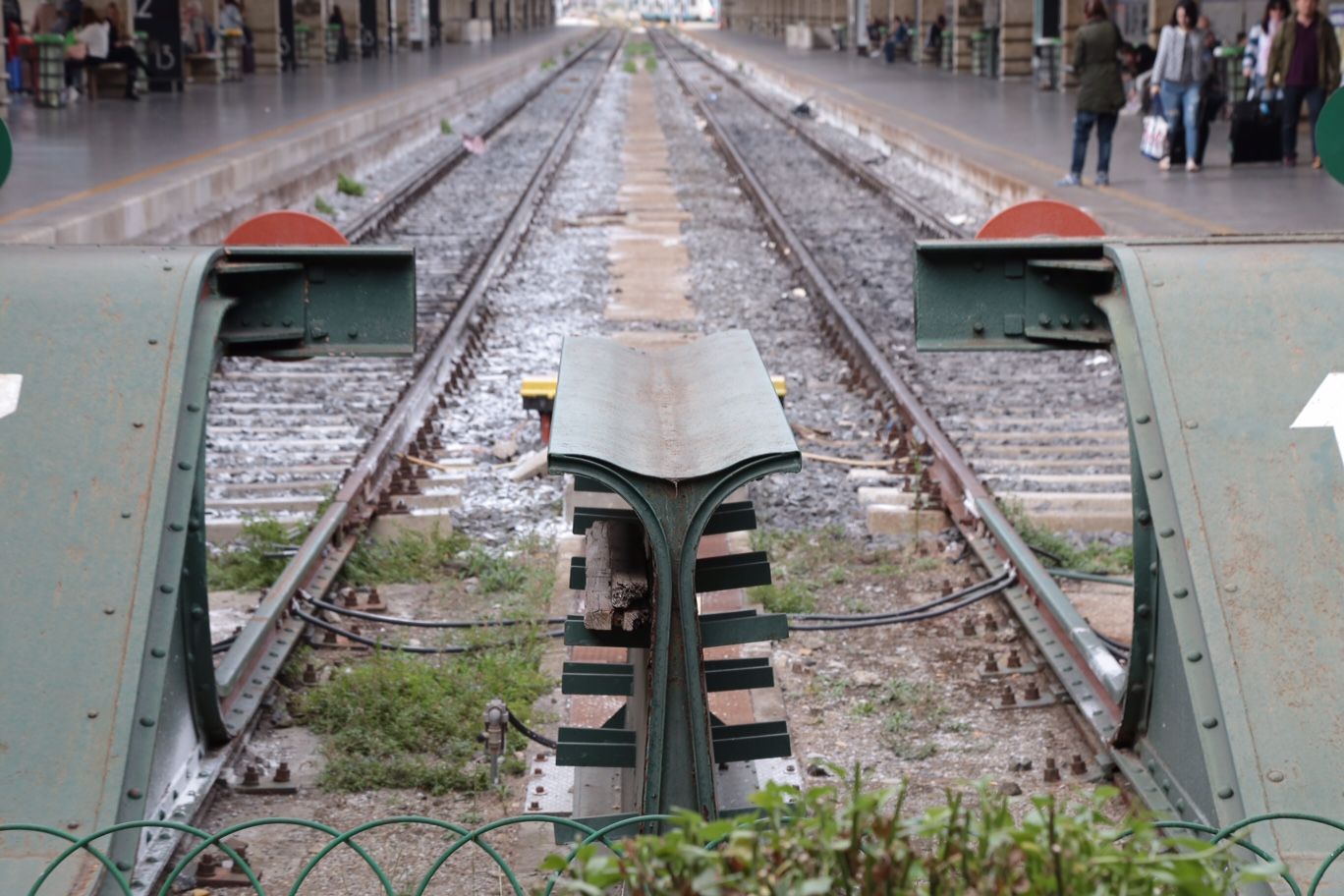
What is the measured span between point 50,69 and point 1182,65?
50.1 ft

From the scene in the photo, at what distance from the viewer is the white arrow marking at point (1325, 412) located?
398 centimetres

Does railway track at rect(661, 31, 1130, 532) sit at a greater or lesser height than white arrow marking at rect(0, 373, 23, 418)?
lesser

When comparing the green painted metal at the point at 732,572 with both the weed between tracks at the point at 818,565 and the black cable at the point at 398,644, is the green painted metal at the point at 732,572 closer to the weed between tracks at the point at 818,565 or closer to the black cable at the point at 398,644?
the black cable at the point at 398,644

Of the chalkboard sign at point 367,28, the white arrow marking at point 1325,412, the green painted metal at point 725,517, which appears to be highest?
the chalkboard sign at point 367,28

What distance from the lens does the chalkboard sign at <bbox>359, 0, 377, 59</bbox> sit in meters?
50.8

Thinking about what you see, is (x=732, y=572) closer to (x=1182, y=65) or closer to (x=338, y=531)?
(x=338, y=531)

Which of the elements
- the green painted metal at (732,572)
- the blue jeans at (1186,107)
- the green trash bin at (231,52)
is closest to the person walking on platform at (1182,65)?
the blue jeans at (1186,107)

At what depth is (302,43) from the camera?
43.2 m

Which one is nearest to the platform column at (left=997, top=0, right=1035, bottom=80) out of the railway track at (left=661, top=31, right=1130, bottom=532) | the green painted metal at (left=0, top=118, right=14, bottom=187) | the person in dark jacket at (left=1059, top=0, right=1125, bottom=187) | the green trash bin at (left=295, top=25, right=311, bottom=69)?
the green trash bin at (left=295, top=25, right=311, bottom=69)

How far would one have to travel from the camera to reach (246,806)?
184 inches

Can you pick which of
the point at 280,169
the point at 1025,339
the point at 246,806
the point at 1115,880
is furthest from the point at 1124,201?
the point at 1115,880

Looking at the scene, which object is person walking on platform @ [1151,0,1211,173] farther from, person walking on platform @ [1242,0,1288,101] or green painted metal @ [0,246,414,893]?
green painted metal @ [0,246,414,893]

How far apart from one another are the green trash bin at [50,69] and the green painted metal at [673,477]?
21488mm

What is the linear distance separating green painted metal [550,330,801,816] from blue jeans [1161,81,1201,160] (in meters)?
14.3
